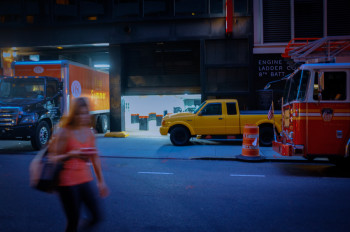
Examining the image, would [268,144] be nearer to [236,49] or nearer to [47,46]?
[236,49]

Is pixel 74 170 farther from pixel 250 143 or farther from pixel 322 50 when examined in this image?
pixel 322 50

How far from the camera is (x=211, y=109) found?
12.7 meters

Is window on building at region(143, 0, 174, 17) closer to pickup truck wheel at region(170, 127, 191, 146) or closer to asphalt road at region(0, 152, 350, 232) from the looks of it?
pickup truck wheel at region(170, 127, 191, 146)

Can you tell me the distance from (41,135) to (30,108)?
113cm

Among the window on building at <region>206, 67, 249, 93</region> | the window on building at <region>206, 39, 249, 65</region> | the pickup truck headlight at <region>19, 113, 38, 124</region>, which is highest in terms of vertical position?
the window on building at <region>206, 39, 249, 65</region>

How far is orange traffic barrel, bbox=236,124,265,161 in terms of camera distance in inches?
372

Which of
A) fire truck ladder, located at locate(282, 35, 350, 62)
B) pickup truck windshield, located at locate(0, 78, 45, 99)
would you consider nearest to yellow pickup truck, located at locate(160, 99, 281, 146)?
fire truck ladder, located at locate(282, 35, 350, 62)

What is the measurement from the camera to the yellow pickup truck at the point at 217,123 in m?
12.4

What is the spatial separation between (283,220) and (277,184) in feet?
7.35

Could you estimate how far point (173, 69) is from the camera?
17125 millimetres

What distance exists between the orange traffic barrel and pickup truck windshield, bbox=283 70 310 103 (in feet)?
4.53

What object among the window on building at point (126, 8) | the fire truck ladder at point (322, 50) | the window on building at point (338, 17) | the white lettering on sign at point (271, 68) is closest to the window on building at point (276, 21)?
the white lettering on sign at point (271, 68)

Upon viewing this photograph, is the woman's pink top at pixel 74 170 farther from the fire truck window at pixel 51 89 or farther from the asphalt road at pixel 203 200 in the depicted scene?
the fire truck window at pixel 51 89

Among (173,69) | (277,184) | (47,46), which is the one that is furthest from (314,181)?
(47,46)
